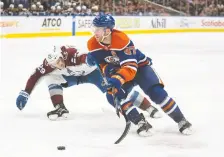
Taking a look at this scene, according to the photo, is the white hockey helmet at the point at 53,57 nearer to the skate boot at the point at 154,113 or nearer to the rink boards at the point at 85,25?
the skate boot at the point at 154,113

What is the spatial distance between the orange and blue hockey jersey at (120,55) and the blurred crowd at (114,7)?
10.2m

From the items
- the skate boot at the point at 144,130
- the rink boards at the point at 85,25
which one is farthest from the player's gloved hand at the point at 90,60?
the rink boards at the point at 85,25

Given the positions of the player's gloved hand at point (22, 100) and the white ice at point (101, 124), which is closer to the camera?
the white ice at point (101, 124)

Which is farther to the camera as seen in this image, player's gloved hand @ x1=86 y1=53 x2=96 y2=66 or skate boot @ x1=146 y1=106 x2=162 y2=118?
skate boot @ x1=146 y1=106 x2=162 y2=118

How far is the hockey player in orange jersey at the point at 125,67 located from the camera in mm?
3451

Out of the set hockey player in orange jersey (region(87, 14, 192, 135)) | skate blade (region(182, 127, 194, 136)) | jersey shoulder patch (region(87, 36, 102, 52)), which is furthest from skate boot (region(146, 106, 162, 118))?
jersey shoulder patch (region(87, 36, 102, 52))

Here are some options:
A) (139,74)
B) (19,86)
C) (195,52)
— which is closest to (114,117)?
(139,74)

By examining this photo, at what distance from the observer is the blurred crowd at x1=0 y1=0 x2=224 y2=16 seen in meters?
14.0

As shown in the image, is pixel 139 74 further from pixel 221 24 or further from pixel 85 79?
pixel 221 24

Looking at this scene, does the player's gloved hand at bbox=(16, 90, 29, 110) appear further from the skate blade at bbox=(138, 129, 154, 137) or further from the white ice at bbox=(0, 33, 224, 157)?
the skate blade at bbox=(138, 129, 154, 137)

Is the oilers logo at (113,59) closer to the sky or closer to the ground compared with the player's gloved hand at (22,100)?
closer to the sky

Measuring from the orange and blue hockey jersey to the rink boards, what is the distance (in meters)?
9.82

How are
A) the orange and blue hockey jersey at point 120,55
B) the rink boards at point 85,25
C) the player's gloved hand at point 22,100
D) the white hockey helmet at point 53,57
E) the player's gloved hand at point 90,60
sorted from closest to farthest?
the orange and blue hockey jersey at point 120,55 → the player's gloved hand at point 90,60 → the white hockey helmet at point 53,57 → the player's gloved hand at point 22,100 → the rink boards at point 85,25

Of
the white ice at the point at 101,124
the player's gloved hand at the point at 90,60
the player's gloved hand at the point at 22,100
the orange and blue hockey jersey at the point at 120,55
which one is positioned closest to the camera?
the white ice at the point at 101,124
